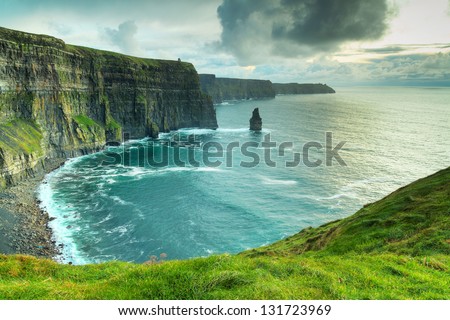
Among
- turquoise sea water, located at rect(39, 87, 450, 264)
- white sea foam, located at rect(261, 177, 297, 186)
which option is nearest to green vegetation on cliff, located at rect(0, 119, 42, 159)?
turquoise sea water, located at rect(39, 87, 450, 264)

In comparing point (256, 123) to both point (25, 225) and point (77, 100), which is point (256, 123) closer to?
point (77, 100)

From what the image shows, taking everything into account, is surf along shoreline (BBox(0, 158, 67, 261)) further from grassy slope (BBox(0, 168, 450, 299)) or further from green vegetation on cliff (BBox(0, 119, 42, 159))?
grassy slope (BBox(0, 168, 450, 299))

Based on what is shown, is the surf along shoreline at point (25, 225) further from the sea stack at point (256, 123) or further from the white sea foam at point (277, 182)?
the sea stack at point (256, 123)

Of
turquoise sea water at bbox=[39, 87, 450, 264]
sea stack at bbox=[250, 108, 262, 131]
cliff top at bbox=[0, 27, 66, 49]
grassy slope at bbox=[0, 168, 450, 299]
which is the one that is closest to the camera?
grassy slope at bbox=[0, 168, 450, 299]

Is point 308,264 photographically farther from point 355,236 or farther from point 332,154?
point 332,154
